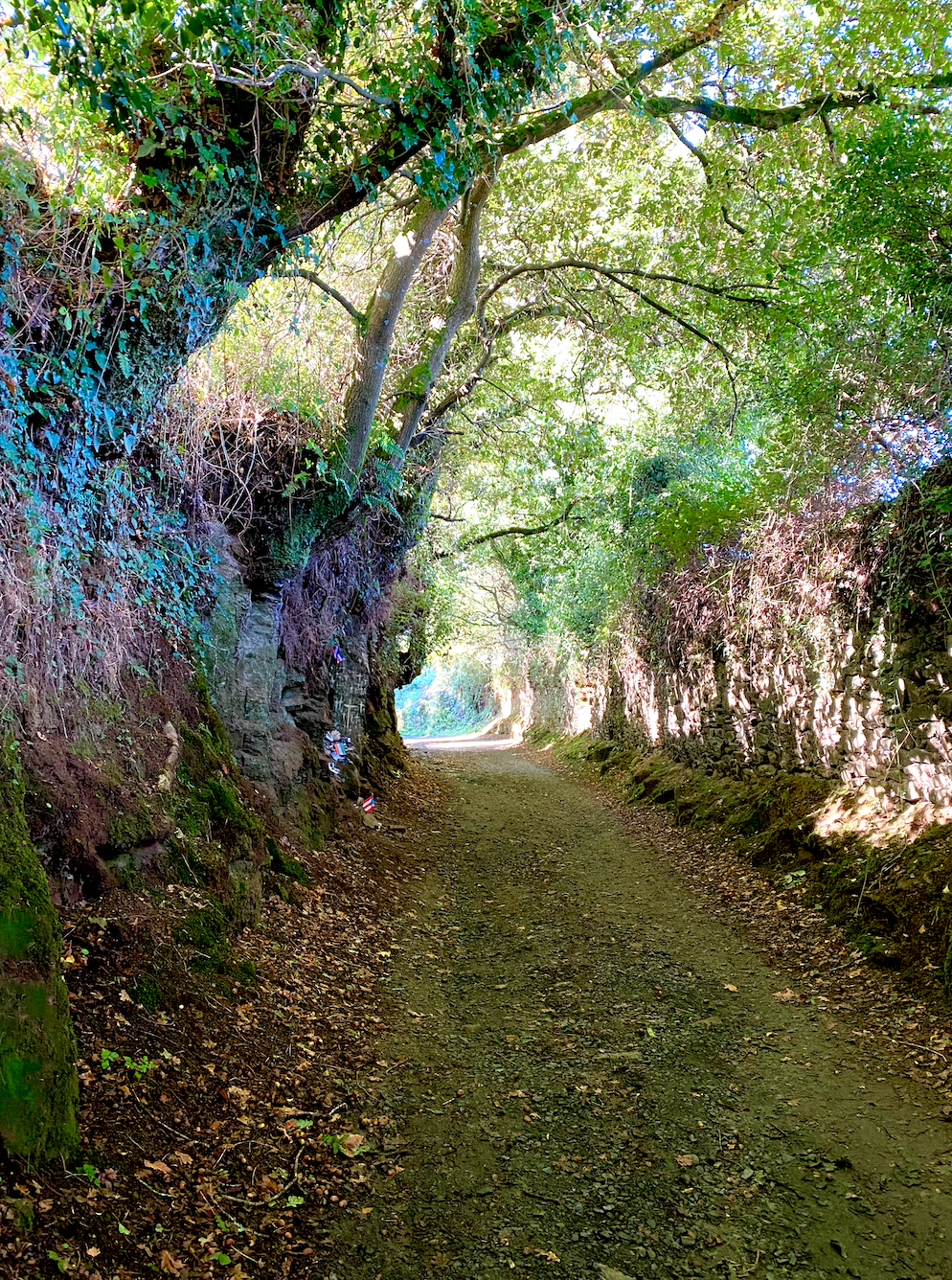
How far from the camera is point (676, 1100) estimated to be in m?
4.02

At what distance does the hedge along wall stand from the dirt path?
6.84 feet

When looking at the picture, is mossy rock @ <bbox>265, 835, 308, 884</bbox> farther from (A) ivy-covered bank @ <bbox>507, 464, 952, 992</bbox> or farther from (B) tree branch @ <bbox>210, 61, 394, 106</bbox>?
(B) tree branch @ <bbox>210, 61, 394, 106</bbox>

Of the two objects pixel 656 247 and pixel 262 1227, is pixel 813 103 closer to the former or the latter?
pixel 656 247

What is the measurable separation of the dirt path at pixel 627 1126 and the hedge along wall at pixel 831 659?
2.08 m

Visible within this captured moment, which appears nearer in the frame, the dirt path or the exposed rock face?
the dirt path

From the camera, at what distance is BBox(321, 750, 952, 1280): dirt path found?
3021 mm

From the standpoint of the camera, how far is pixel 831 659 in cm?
751

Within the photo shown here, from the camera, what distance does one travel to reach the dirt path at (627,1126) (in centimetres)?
302

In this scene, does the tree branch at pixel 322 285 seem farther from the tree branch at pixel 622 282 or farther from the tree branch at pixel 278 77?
the tree branch at pixel 622 282

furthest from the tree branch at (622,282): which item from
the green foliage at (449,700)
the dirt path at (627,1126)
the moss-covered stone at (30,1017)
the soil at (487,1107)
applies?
the green foliage at (449,700)

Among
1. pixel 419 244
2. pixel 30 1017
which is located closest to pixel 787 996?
pixel 30 1017

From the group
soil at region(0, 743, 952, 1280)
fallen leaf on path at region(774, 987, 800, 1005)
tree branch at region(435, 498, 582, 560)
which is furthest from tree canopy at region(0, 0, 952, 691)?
fallen leaf on path at region(774, 987, 800, 1005)

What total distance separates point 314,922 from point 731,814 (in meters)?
5.54

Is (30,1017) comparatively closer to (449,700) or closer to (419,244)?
(419,244)
